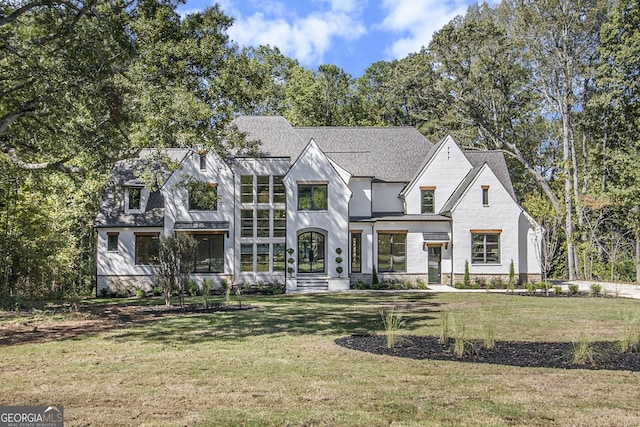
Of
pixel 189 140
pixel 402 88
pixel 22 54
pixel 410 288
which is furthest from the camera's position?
pixel 402 88

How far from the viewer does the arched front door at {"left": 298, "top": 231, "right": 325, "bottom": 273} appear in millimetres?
30047

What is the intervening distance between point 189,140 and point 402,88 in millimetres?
23819

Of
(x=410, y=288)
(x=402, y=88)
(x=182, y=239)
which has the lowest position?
(x=410, y=288)

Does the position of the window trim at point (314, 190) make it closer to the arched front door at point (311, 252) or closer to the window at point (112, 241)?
the arched front door at point (311, 252)

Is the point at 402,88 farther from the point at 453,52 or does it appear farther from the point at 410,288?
the point at 410,288

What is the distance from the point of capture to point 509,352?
10594 mm

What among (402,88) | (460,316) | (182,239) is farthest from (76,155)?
(402,88)

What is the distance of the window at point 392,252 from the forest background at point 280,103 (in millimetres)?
7611

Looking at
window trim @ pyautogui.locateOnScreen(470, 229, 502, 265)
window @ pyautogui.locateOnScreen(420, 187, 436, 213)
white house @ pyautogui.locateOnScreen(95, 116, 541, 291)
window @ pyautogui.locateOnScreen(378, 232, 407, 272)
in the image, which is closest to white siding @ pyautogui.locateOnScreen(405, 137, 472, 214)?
window @ pyautogui.locateOnScreen(420, 187, 436, 213)

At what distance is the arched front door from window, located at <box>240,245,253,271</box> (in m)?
2.68

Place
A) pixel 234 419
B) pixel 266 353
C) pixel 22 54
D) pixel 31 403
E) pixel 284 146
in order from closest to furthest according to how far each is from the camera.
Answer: pixel 234 419, pixel 31 403, pixel 266 353, pixel 22 54, pixel 284 146

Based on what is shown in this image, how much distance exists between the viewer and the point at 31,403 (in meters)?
7.08

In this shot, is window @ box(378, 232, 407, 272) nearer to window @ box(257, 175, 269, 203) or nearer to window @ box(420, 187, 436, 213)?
window @ box(420, 187, 436, 213)

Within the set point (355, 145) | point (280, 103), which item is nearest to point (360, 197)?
point (355, 145)
